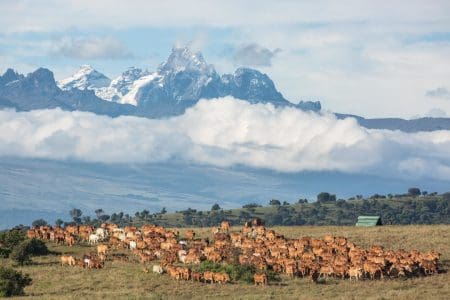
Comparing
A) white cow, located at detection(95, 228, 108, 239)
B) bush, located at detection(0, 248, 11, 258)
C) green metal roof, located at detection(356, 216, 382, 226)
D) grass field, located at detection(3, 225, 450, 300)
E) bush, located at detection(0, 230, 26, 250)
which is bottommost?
grass field, located at detection(3, 225, 450, 300)

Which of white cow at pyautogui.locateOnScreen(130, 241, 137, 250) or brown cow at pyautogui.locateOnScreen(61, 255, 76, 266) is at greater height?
white cow at pyautogui.locateOnScreen(130, 241, 137, 250)

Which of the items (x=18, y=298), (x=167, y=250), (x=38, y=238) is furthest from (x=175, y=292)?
(x=38, y=238)

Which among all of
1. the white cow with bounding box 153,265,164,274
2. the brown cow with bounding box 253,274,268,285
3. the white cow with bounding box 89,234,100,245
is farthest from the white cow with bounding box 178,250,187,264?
the white cow with bounding box 89,234,100,245

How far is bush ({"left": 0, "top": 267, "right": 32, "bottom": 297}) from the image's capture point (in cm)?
6138

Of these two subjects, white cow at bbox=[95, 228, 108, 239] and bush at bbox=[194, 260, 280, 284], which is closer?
bush at bbox=[194, 260, 280, 284]

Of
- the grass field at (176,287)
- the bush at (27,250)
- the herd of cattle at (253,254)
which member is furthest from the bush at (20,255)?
the herd of cattle at (253,254)

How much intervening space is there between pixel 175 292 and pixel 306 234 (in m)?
30.8

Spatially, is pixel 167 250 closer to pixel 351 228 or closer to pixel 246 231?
pixel 246 231

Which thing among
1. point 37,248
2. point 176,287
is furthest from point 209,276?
point 37,248

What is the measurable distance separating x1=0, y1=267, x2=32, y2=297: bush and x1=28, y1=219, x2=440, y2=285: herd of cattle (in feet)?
27.5

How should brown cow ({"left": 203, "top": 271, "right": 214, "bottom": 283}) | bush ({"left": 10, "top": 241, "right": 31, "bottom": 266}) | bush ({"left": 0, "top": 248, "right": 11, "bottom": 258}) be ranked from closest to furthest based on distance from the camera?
brown cow ({"left": 203, "top": 271, "right": 214, "bottom": 283}), bush ({"left": 10, "top": 241, "right": 31, "bottom": 266}), bush ({"left": 0, "top": 248, "right": 11, "bottom": 258})

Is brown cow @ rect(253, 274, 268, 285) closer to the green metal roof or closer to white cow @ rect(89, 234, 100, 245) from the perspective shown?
white cow @ rect(89, 234, 100, 245)

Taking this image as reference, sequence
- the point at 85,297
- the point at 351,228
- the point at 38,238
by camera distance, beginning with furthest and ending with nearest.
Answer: the point at 351,228 < the point at 38,238 < the point at 85,297

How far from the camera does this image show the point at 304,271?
66375mm
